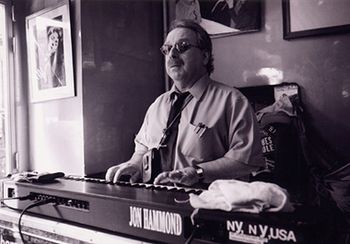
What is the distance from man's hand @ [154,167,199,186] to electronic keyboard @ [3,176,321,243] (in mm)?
76

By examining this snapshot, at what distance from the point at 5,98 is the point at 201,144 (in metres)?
1.73

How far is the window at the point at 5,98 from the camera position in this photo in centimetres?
245

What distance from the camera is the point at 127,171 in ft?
4.15

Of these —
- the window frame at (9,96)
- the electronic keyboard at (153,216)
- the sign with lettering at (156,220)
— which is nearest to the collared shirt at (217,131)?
the electronic keyboard at (153,216)

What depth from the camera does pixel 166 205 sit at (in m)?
0.71

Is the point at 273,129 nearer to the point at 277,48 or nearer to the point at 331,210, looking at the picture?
the point at 277,48

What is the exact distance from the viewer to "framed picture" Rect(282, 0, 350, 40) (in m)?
2.04

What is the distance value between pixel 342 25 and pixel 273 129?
2.41ft

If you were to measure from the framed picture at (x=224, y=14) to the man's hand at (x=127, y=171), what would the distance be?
54.7 inches

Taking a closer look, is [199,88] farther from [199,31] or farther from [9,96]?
[9,96]

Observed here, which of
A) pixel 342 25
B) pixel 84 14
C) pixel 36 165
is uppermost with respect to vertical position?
pixel 84 14

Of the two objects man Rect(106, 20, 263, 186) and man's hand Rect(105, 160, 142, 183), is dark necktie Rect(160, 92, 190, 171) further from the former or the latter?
man's hand Rect(105, 160, 142, 183)

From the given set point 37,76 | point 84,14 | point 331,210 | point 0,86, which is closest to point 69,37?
point 84,14

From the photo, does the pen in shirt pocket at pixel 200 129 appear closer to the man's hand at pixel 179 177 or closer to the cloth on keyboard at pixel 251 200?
the man's hand at pixel 179 177
